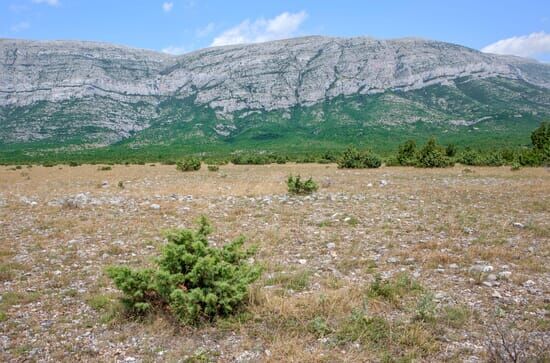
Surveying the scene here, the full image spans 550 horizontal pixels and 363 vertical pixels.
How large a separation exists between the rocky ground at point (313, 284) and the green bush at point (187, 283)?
264 mm

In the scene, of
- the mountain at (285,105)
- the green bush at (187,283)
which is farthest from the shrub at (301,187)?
the mountain at (285,105)

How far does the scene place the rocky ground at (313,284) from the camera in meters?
4.67

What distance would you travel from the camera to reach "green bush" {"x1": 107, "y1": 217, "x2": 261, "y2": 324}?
530 cm

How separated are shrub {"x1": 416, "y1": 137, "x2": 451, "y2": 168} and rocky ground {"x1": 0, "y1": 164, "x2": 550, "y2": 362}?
19.6 metres

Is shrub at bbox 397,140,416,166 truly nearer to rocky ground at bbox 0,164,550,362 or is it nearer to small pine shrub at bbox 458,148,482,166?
small pine shrub at bbox 458,148,482,166

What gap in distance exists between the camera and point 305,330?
5059mm

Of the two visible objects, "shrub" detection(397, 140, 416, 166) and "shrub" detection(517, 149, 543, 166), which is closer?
"shrub" detection(517, 149, 543, 166)

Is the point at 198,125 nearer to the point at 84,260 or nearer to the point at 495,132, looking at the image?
the point at 495,132

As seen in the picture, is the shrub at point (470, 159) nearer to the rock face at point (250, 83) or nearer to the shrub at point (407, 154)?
the shrub at point (407, 154)

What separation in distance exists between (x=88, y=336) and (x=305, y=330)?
310 cm

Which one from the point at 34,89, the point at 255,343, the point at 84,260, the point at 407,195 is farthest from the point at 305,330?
the point at 34,89

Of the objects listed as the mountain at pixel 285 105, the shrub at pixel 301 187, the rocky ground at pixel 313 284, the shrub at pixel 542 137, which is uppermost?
the mountain at pixel 285 105

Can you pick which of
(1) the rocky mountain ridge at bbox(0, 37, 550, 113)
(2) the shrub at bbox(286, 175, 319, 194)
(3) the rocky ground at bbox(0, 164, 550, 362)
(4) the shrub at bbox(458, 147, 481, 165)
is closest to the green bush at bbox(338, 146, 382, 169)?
(4) the shrub at bbox(458, 147, 481, 165)

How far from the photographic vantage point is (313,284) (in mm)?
6680
